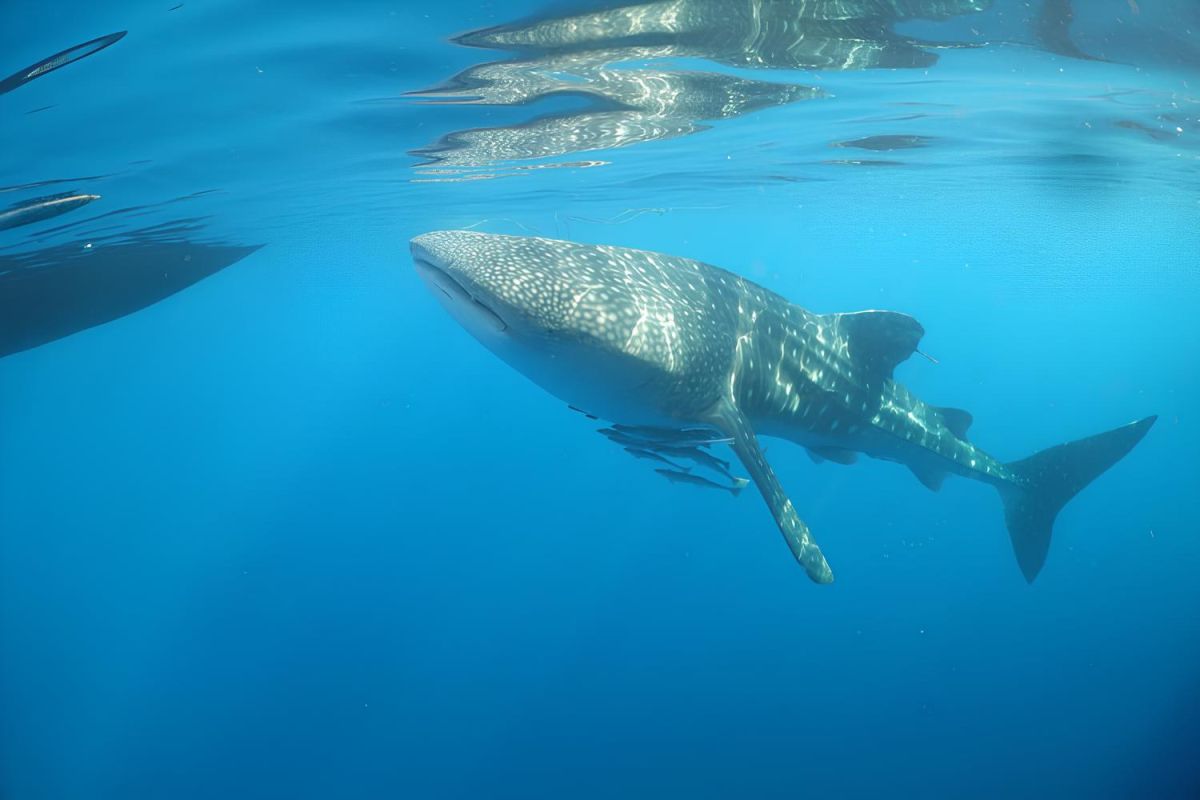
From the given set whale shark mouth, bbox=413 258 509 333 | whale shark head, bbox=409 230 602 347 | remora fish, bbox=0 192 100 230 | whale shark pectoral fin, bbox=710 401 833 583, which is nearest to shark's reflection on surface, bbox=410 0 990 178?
whale shark head, bbox=409 230 602 347

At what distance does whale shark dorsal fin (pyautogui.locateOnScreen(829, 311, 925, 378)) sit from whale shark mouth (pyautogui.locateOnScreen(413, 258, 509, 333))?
4.47m

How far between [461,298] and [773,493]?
9.37 ft

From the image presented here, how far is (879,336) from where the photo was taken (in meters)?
6.91

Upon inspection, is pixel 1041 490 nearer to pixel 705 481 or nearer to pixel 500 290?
pixel 705 481

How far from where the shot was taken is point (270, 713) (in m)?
17.2

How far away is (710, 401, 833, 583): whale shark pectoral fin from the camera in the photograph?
15.9ft

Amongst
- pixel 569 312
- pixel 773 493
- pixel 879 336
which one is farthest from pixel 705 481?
pixel 879 336

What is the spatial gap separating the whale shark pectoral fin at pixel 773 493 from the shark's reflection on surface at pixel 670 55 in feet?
13.6

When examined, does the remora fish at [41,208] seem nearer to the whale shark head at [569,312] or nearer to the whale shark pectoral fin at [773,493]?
the whale shark head at [569,312]

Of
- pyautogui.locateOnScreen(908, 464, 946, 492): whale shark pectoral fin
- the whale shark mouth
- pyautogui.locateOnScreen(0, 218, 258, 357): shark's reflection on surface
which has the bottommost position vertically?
pyautogui.locateOnScreen(908, 464, 946, 492): whale shark pectoral fin

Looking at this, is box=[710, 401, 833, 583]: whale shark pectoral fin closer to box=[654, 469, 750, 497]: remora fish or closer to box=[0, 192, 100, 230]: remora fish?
box=[654, 469, 750, 497]: remora fish

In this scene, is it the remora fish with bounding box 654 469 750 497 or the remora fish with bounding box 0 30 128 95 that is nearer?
the remora fish with bounding box 654 469 750 497

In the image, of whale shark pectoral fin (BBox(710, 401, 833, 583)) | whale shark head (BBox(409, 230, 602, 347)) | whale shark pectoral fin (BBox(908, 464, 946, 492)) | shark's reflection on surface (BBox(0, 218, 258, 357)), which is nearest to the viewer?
whale shark head (BBox(409, 230, 602, 347))

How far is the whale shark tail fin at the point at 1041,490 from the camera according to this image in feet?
28.2
